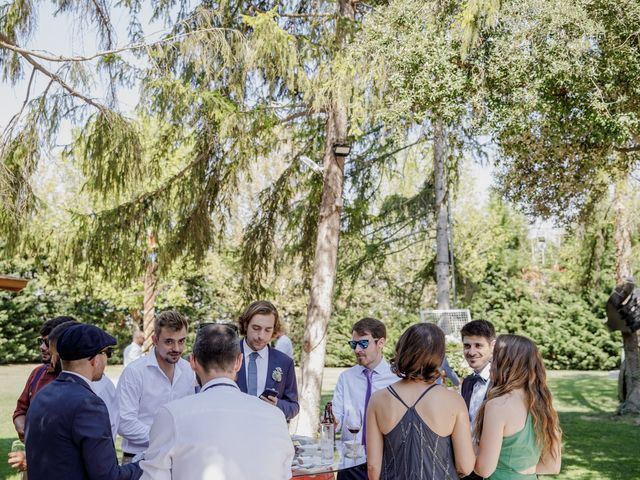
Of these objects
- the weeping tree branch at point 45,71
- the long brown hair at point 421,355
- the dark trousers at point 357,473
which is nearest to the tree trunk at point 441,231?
the weeping tree branch at point 45,71

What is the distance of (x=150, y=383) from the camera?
15.4 feet

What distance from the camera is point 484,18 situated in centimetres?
667

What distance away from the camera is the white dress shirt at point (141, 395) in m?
4.53

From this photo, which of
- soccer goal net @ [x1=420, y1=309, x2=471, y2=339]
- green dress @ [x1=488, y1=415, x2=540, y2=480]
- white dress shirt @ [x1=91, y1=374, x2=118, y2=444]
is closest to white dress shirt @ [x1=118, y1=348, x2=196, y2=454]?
white dress shirt @ [x1=91, y1=374, x2=118, y2=444]

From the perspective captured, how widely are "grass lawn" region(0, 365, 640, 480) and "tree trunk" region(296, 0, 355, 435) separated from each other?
3.35m

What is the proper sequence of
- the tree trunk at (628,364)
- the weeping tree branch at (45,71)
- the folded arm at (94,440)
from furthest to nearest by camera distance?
the tree trunk at (628,364) < the weeping tree branch at (45,71) < the folded arm at (94,440)

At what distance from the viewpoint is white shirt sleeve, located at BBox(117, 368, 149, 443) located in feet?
14.8

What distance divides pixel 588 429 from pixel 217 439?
37.5 feet

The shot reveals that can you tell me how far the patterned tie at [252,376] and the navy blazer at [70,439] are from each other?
6.65 ft

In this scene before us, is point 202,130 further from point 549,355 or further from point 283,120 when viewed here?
point 549,355

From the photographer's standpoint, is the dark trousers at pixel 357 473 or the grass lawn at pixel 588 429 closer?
the dark trousers at pixel 357 473

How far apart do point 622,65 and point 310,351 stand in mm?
5661

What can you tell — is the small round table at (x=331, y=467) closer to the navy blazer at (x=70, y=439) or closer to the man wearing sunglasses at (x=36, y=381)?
the navy blazer at (x=70, y=439)

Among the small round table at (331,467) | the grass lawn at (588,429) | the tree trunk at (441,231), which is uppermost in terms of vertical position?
the tree trunk at (441,231)
